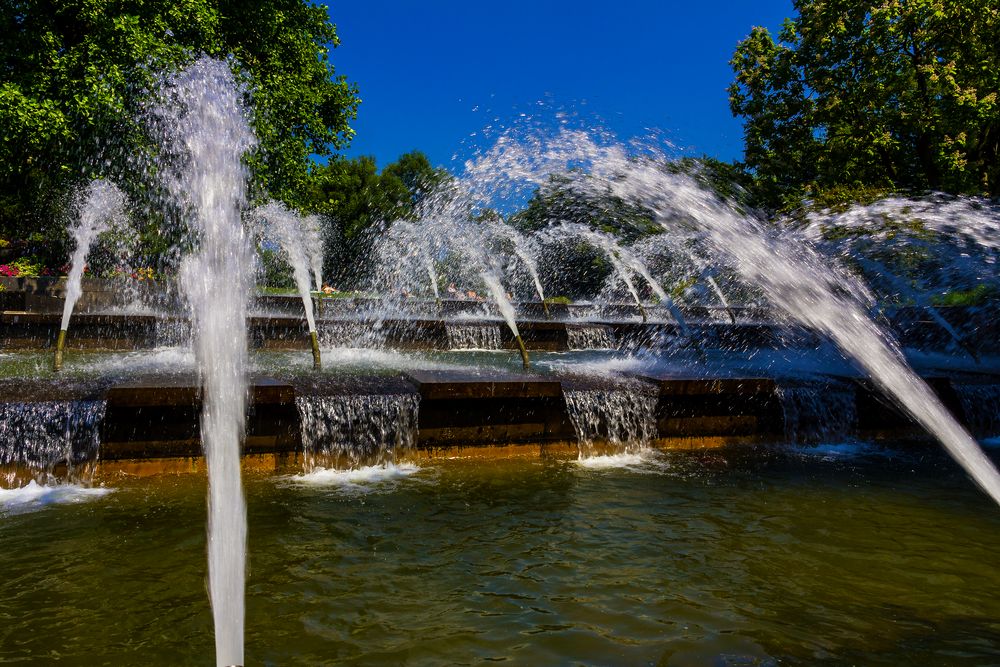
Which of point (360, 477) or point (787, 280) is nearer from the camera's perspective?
point (360, 477)

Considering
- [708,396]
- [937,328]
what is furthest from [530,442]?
[937,328]

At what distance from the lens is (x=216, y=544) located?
13.2ft

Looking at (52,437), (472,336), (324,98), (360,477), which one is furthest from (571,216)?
(52,437)

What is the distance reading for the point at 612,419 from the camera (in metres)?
6.90

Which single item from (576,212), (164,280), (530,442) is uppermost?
(576,212)

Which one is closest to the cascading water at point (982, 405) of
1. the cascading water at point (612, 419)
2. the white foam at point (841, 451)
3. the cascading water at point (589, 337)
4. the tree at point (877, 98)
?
the white foam at point (841, 451)

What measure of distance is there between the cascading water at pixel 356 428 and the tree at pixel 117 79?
12577 millimetres

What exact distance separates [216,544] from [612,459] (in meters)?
3.76

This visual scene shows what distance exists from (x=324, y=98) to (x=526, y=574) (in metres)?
20.0

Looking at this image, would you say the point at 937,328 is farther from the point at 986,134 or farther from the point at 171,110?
the point at 171,110

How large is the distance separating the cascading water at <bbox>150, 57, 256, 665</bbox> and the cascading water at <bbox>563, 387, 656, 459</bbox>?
306 cm

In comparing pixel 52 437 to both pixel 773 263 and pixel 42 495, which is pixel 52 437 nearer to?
pixel 42 495

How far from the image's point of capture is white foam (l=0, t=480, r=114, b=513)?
16.1 ft

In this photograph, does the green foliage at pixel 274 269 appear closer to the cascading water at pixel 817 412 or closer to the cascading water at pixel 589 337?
the cascading water at pixel 589 337
